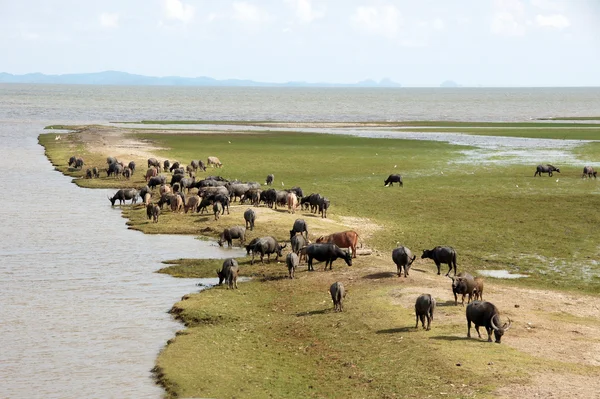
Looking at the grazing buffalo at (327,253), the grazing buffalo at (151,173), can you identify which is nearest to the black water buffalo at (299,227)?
the grazing buffalo at (327,253)

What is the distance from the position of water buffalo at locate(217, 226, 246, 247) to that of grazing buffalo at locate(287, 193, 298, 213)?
715 centimetres

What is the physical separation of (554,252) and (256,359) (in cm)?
1862

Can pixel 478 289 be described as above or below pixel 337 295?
above

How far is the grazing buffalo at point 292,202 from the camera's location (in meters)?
44.6

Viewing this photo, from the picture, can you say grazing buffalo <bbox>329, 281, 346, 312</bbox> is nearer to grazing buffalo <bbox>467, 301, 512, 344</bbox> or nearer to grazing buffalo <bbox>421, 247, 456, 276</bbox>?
grazing buffalo <bbox>467, 301, 512, 344</bbox>

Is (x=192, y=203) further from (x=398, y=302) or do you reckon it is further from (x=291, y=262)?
(x=398, y=302)

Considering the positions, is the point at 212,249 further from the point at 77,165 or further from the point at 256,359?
the point at 77,165

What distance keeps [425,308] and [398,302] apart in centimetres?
350

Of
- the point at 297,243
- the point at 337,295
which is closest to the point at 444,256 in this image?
the point at 297,243

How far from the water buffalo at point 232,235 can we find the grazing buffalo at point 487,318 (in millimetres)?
16709

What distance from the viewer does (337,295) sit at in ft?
84.8

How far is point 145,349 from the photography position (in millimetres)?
23391

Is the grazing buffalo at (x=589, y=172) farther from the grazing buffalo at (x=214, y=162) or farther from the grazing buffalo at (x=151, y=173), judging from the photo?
the grazing buffalo at (x=151, y=173)

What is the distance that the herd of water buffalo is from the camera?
2323cm
